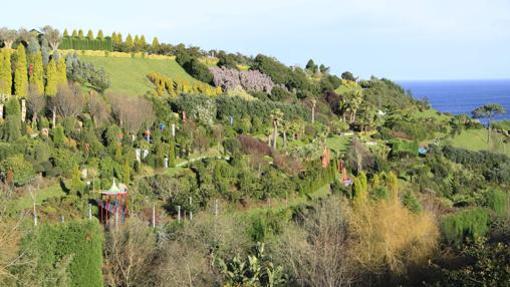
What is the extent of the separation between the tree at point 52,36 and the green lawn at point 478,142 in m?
32.4

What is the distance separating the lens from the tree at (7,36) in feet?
171

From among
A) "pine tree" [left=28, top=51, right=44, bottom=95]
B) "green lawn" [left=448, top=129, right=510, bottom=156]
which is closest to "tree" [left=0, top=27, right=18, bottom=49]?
"pine tree" [left=28, top=51, right=44, bottom=95]

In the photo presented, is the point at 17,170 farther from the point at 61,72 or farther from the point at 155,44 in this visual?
the point at 155,44

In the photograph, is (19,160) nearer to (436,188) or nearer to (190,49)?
(436,188)

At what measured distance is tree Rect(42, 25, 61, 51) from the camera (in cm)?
5594

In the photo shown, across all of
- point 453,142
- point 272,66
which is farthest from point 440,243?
point 272,66

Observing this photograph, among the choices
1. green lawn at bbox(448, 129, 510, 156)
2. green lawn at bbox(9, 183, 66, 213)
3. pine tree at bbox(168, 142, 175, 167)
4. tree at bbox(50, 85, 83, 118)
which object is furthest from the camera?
green lawn at bbox(448, 129, 510, 156)

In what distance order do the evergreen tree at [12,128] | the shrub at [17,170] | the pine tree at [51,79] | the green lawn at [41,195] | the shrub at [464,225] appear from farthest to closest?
the pine tree at [51,79]
the evergreen tree at [12,128]
the shrub at [17,170]
the shrub at [464,225]
the green lawn at [41,195]

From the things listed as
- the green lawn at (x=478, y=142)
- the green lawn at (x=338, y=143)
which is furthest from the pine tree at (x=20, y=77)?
the green lawn at (x=478, y=142)

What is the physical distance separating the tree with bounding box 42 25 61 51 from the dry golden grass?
35.5 meters

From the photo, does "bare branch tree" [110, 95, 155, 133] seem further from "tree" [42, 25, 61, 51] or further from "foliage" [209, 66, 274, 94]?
"foliage" [209, 66, 274, 94]

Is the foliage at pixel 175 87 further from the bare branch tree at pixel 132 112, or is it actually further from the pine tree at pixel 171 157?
the pine tree at pixel 171 157

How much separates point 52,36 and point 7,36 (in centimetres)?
442

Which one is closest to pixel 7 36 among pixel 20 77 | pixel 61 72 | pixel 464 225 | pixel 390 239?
pixel 61 72
